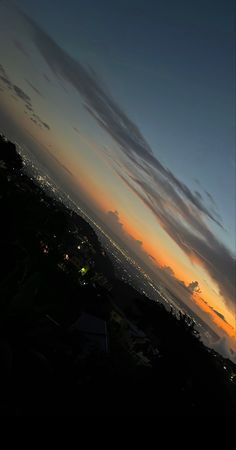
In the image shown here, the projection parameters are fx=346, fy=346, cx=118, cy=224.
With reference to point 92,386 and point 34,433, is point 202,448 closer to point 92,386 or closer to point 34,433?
point 34,433

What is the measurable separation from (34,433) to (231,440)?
0.80 m

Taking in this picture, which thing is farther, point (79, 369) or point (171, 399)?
point (79, 369)

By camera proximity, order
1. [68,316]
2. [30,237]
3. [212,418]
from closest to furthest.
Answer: [212,418]
[68,316]
[30,237]

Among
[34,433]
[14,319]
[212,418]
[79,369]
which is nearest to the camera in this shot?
[34,433]

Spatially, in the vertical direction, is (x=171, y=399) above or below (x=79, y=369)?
above

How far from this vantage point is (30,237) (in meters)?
30.2

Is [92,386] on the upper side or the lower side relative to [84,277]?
upper

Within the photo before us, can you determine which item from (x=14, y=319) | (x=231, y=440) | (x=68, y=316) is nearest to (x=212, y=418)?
(x=231, y=440)

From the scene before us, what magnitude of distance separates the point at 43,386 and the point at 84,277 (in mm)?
41103

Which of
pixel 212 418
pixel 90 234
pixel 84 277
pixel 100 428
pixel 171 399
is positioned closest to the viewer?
pixel 100 428

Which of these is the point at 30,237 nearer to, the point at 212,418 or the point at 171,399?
the point at 171,399

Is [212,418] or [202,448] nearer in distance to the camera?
[202,448]

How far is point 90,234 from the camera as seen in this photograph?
159 m

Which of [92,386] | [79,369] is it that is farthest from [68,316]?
[92,386]
